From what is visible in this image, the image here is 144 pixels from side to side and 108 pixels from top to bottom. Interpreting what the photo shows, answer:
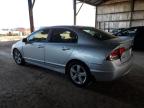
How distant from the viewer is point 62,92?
3.29m

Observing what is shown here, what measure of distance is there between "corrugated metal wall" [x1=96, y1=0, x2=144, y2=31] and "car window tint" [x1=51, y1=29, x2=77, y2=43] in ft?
47.3

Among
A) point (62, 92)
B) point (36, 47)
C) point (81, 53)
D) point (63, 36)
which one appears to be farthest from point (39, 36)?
point (62, 92)

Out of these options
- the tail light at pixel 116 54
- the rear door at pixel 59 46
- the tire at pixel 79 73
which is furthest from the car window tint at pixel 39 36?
the tail light at pixel 116 54

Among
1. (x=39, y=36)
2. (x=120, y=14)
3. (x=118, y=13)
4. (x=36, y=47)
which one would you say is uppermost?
(x=118, y=13)

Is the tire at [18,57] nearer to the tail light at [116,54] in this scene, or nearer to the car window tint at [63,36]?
the car window tint at [63,36]

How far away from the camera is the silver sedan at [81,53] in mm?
3070

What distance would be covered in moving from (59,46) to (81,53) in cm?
71

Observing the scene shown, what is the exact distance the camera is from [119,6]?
1769cm

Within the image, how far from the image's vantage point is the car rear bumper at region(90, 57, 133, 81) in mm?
3018

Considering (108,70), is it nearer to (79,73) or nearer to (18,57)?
(79,73)

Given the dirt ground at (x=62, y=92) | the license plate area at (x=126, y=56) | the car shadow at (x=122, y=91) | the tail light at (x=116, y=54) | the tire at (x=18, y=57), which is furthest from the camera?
the tire at (x=18, y=57)

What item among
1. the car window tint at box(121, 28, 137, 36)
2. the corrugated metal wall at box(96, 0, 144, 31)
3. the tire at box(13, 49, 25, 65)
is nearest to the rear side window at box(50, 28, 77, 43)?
the tire at box(13, 49, 25, 65)

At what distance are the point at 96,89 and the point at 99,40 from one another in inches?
43.1

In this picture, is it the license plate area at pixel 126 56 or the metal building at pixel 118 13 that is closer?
the license plate area at pixel 126 56
